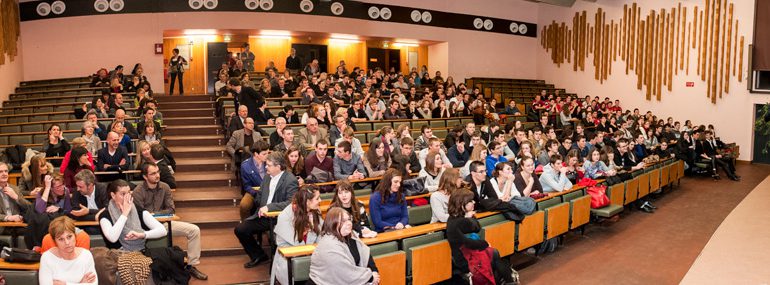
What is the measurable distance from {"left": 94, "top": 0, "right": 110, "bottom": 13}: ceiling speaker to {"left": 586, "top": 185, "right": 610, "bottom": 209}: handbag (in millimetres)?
12241

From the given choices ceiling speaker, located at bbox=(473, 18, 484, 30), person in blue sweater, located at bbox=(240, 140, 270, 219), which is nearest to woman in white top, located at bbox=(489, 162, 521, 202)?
person in blue sweater, located at bbox=(240, 140, 270, 219)

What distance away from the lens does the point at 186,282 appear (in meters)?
5.45

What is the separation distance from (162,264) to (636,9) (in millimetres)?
16729

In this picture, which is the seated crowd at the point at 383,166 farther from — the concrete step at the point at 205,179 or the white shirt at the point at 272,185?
the concrete step at the point at 205,179

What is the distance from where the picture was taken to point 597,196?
8.70 metres

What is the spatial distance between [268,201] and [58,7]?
12019 mm

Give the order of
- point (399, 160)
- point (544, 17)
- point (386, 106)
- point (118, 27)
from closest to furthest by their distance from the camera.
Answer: point (399, 160), point (386, 106), point (118, 27), point (544, 17)

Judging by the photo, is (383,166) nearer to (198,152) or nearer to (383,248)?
Answer: (383,248)

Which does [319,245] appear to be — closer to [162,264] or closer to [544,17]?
[162,264]

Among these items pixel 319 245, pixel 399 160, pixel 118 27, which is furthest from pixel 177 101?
pixel 319 245

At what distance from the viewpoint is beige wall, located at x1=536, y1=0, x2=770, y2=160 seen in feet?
53.3

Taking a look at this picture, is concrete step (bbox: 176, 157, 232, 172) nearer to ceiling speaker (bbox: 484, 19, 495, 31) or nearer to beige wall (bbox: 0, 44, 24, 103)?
beige wall (bbox: 0, 44, 24, 103)

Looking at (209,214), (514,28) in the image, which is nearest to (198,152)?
(209,214)

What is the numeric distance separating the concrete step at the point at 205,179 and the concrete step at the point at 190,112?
11.9 feet
